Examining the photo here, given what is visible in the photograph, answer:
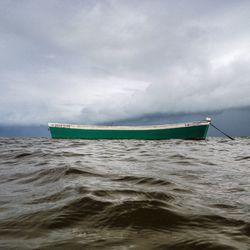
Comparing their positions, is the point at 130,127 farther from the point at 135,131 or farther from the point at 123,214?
the point at 123,214

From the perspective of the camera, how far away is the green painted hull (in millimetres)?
35438

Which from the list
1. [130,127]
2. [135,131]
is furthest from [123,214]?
[130,127]

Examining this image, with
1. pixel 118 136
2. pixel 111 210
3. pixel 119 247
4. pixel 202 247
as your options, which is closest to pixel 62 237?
pixel 119 247

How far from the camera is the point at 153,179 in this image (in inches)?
165

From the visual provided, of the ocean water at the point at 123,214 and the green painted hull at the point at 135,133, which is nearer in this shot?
the ocean water at the point at 123,214

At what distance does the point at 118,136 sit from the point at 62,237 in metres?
36.5

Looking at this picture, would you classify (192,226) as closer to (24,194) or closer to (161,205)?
(161,205)

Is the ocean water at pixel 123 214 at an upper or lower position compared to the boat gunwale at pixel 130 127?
lower

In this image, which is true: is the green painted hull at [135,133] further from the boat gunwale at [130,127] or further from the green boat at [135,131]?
the boat gunwale at [130,127]

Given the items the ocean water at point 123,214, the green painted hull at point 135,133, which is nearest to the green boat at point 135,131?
the green painted hull at point 135,133

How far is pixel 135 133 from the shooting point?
37.5 meters

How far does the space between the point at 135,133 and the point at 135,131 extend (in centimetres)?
31

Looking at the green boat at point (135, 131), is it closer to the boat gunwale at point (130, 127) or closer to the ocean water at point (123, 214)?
the boat gunwale at point (130, 127)

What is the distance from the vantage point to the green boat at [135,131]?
3544cm
